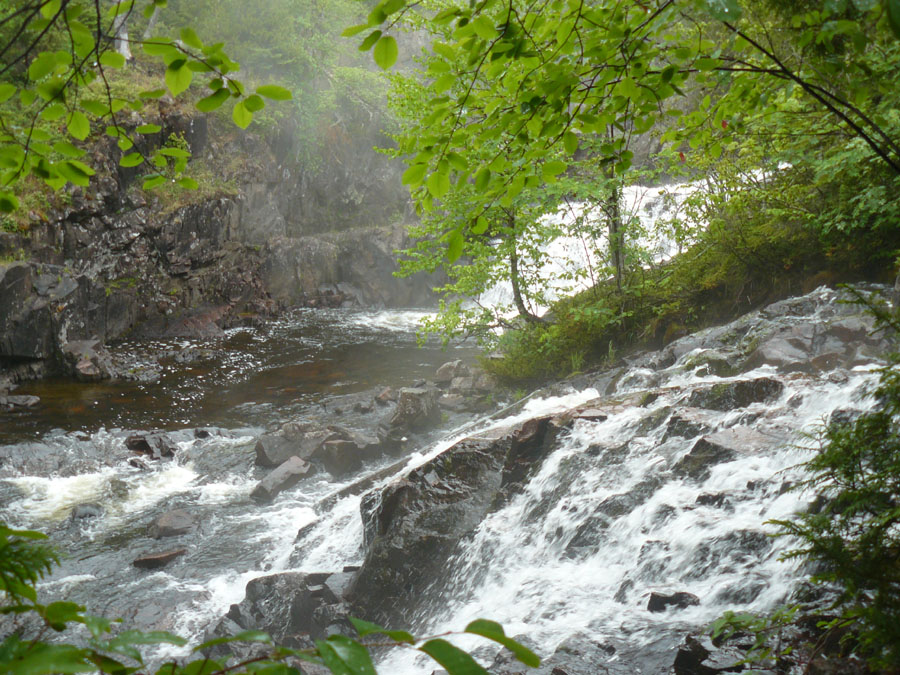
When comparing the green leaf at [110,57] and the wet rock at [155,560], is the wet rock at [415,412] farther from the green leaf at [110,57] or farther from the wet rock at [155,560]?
the green leaf at [110,57]

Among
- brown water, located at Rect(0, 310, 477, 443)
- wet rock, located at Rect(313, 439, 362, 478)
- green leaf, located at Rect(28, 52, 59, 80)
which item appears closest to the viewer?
green leaf, located at Rect(28, 52, 59, 80)

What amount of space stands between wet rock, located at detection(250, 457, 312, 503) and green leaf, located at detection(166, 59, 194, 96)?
27.9 feet

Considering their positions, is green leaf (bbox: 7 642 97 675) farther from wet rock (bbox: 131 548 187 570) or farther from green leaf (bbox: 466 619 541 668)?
wet rock (bbox: 131 548 187 570)

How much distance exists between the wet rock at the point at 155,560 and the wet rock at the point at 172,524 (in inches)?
22.6

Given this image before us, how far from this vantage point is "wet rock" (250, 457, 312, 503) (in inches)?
376

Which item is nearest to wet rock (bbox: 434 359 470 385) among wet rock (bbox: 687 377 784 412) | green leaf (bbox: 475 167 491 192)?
wet rock (bbox: 687 377 784 412)

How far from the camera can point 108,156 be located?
1805 cm

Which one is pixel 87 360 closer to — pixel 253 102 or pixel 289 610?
pixel 289 610

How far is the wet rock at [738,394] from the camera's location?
6203 millimetres

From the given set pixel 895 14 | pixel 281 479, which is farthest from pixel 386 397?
pixel 895 14

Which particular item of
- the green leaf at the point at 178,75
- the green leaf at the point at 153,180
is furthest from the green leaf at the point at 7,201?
the green leaf at the point at 178,75

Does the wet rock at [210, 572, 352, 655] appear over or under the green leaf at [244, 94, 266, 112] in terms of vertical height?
under

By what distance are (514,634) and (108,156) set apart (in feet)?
63.2

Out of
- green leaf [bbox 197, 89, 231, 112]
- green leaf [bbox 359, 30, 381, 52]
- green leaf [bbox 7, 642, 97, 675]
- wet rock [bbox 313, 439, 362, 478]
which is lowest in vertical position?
wet rock [bbox 313, 439, 362, 478]
